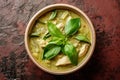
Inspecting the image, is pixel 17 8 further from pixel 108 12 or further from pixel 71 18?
pixel 108 12

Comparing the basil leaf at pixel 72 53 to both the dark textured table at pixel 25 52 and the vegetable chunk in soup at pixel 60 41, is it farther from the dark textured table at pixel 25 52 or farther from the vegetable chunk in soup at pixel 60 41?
the dark textured table at pixel 25 52

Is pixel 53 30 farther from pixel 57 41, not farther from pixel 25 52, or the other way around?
pixel 25 52

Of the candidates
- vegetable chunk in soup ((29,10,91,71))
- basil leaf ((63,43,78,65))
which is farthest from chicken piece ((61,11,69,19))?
basil leaf ((63,43,78,65))

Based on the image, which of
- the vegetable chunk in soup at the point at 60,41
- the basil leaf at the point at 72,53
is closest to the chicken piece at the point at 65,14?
the vegetable chunk in soup at the point at 60,41

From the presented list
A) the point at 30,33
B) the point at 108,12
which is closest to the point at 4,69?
the point at 30,33

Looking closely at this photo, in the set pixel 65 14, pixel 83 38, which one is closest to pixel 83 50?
pixel 83 38

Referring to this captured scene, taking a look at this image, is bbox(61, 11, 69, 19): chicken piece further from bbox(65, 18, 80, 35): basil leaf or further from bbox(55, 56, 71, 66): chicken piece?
bbox(55, 56, 71, 66): chicken piece
